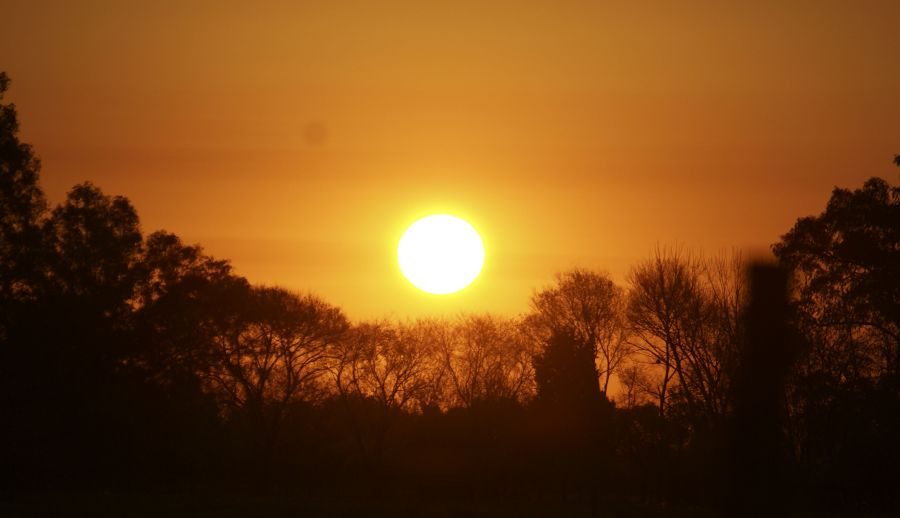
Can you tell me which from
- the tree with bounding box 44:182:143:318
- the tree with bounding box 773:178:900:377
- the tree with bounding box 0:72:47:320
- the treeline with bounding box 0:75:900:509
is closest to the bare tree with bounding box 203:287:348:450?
the treeline with bounding box 0:75:900:509

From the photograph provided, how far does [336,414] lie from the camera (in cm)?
6400

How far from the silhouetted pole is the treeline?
19.0m

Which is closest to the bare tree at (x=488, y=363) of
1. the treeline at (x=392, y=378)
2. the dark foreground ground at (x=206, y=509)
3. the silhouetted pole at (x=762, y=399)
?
the treeline at (x=392, y=378)

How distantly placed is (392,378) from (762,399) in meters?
62.6

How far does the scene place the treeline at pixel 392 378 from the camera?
116 feet

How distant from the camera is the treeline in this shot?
35.4 metres

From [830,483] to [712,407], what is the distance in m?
5.48

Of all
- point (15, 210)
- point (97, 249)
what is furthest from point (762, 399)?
point (97, 249)

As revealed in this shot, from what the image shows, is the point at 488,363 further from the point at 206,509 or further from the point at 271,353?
the point at 206,509

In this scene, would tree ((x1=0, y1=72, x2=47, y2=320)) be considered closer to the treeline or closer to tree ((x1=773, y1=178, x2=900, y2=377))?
the treeline

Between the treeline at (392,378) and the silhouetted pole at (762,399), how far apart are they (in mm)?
19007

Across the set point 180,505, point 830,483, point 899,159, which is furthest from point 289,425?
point 899,159

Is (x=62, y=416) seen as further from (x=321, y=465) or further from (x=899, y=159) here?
(x=899, y=159)

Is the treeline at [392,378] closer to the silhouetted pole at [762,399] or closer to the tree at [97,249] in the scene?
the tree at [97,249]
